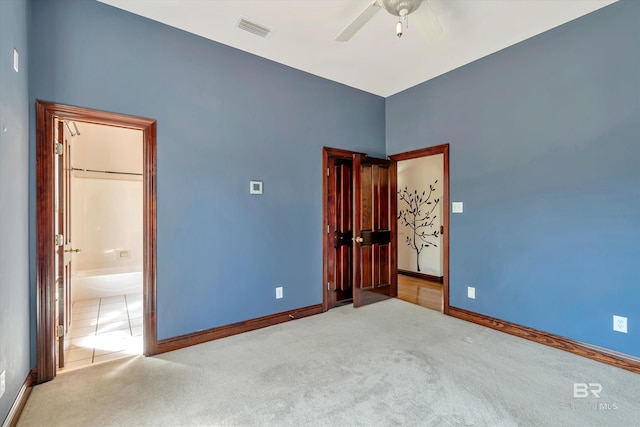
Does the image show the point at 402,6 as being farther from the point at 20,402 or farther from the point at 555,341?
the point at 20,402

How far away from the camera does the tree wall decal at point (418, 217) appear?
552 centimetres

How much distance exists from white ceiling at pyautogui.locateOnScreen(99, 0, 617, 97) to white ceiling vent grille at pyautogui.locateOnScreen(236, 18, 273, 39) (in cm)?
5

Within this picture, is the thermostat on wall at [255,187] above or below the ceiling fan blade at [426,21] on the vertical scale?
below

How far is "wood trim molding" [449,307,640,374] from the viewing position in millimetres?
2344

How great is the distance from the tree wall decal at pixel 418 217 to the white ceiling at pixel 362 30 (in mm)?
2582

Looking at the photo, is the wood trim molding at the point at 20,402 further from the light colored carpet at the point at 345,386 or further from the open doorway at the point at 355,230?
the open doorway at the point at 355,230

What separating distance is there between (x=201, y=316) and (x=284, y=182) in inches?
65.1

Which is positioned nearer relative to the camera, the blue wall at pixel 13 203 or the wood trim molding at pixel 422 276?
the blue wall at pixel 13 203

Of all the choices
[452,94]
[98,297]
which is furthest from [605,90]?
[98,297]

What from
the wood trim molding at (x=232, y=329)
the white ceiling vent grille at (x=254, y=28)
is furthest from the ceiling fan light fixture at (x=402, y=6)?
the wood trim molding at (x=232, y=329)

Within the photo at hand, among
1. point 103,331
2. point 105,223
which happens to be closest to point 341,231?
point 103,331

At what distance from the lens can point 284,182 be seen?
3385mm

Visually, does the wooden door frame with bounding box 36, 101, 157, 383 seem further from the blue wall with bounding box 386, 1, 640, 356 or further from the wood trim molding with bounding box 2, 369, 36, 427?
the blue wall with bounding box 386, 1, 640, 356

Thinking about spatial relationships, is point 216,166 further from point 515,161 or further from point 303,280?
point 515,161
